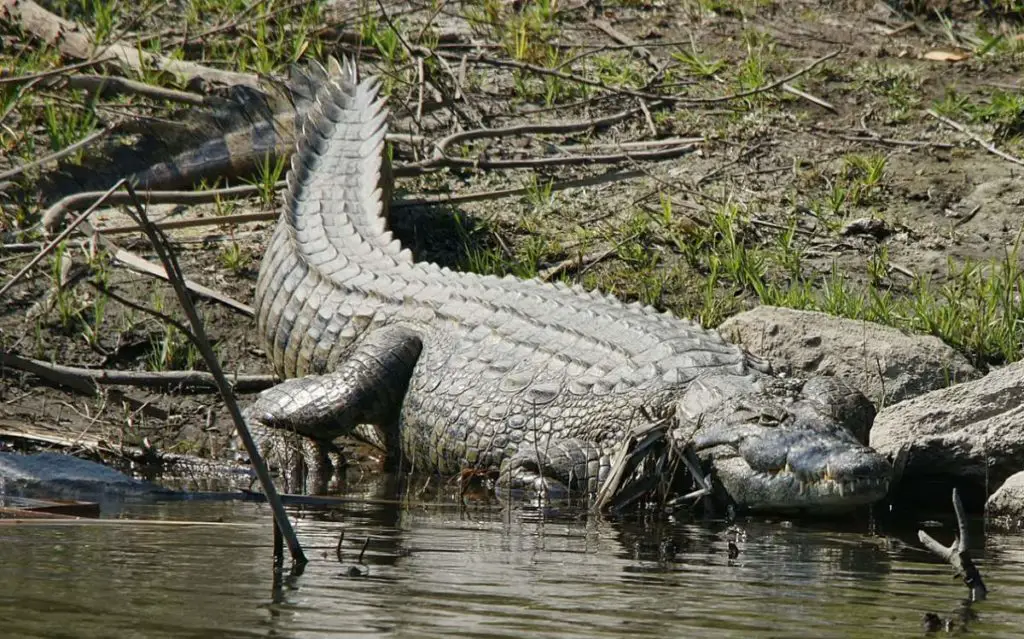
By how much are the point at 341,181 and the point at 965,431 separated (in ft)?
11.3

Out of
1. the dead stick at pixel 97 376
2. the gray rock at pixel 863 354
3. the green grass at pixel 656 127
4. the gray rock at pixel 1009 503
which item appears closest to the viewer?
the gray rock at pixel 1009 503

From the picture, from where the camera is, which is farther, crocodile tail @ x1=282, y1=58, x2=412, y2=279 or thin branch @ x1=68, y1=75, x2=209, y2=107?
thin branch @ x1=68, y1=75, x2=209, y2=107

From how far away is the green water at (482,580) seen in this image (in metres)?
2.81

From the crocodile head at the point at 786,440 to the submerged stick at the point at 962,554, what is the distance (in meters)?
1.19

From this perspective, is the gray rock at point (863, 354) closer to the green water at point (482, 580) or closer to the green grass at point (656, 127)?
the green grass at point (656, 127)

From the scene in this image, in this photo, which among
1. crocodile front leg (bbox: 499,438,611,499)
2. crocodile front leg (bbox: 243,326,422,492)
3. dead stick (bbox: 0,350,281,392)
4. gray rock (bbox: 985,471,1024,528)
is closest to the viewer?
gray rock (bbox: 985,471,1024,528)

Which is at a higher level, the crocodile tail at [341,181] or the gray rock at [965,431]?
the crocodile tail at [341,181]

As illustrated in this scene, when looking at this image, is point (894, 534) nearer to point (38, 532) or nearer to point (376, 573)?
point (376, 573)

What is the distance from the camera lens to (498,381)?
18.3ft

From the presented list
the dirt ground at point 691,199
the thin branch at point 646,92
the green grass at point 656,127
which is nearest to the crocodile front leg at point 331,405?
the dirt ground at point 691,199

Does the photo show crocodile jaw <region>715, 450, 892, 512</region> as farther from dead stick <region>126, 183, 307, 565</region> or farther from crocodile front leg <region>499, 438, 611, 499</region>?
dead stick <region>126, 183, 307, 565</region>

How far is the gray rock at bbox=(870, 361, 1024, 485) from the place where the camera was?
4809 millimetres

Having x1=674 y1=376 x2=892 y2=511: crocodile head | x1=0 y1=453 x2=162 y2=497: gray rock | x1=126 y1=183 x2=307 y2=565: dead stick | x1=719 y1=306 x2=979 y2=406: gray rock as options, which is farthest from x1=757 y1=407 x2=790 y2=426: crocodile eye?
x1=126 y1=183 x2=307 y2=565: dead stick

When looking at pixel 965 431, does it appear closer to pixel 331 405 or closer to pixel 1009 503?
pixel 1009 503
